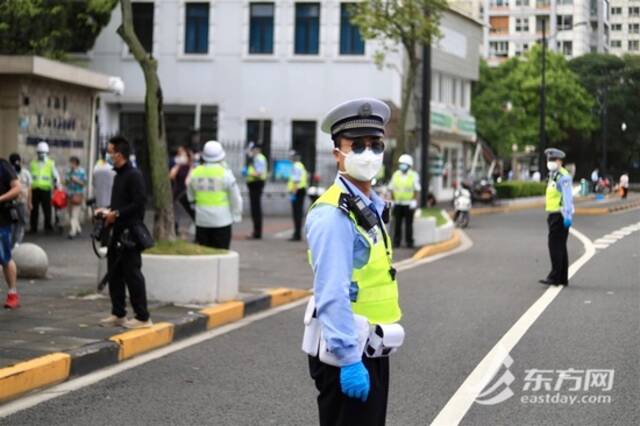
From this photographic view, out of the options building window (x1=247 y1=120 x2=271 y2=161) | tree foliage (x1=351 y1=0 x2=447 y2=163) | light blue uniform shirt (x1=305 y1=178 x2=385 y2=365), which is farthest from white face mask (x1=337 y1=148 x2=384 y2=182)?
building window (x1=247 y1=120 x2=271 y2=161)

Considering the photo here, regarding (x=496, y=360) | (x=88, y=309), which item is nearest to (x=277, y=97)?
(x=88, y=309)

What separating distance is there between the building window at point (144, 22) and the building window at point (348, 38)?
682 cm

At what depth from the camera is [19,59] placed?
2217 centimetres

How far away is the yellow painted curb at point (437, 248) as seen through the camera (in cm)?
2043

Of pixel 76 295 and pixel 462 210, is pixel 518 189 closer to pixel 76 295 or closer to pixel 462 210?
pixel 462 210

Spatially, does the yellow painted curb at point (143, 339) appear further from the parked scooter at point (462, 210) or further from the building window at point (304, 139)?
the building window at point (304, 139)

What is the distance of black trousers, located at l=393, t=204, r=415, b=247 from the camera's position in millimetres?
21234

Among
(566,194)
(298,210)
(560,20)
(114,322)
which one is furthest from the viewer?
(298,210)

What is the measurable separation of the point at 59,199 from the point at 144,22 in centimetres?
1690

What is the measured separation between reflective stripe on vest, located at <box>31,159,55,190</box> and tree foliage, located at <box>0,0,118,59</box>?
5733 mm

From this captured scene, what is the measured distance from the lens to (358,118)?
4625 mm

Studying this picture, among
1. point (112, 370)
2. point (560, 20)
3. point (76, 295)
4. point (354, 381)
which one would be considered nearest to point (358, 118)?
point (354, 381)

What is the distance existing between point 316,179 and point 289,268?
10.0m

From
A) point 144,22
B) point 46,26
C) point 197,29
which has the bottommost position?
point 46,26
